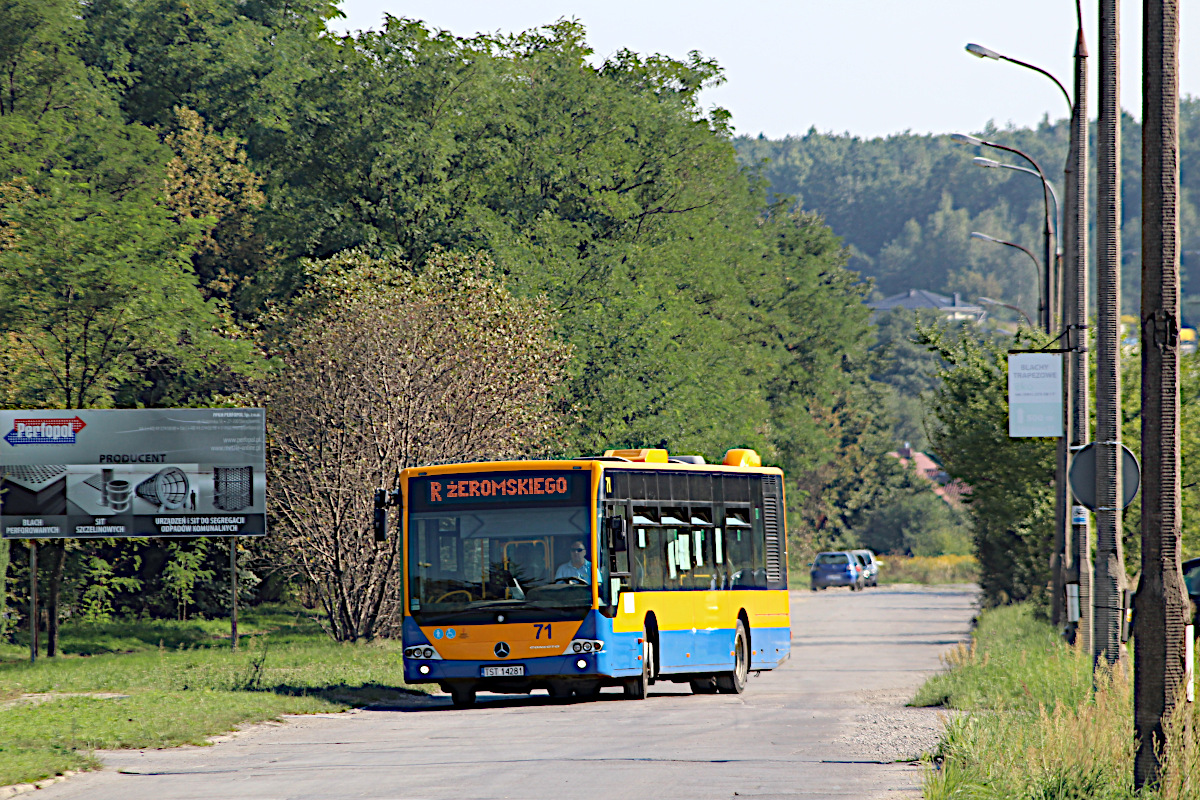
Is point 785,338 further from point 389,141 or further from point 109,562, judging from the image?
point 109,562

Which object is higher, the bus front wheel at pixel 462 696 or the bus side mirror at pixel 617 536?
the bus side mirror at pixel 617 536

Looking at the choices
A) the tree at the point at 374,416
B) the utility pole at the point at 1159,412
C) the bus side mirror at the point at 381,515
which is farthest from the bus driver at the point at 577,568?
the tree at the point at 374,416

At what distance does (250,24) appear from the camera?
5266 cm

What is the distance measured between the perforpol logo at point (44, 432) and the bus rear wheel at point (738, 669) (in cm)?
1310

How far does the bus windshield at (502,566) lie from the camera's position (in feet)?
66.6

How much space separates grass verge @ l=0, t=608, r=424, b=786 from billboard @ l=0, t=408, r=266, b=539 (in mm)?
2437

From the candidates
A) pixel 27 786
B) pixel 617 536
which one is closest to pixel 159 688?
pixel 617 536

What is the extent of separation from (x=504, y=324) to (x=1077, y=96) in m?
16.3

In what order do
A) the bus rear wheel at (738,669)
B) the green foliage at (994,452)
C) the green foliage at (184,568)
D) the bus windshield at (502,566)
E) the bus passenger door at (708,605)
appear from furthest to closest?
the green foliage at (184,568), the green foliage at (994,452), the bus rear wheel at (738,669), the bus passenger door at (708,605), the bus windshield at (502,566)

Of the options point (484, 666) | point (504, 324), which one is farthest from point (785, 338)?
point (484, 666)

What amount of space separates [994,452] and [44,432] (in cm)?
1943

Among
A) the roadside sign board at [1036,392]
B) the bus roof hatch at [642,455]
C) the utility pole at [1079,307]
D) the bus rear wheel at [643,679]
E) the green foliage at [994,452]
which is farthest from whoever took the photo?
the green foliage at [994,452]

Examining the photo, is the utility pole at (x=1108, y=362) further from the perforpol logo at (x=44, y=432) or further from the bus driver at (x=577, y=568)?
the perforpol logo at (x=44, y=432)

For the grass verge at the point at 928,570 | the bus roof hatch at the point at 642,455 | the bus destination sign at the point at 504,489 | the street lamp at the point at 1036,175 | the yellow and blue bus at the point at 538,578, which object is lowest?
the grass verge at the point at 928,570
